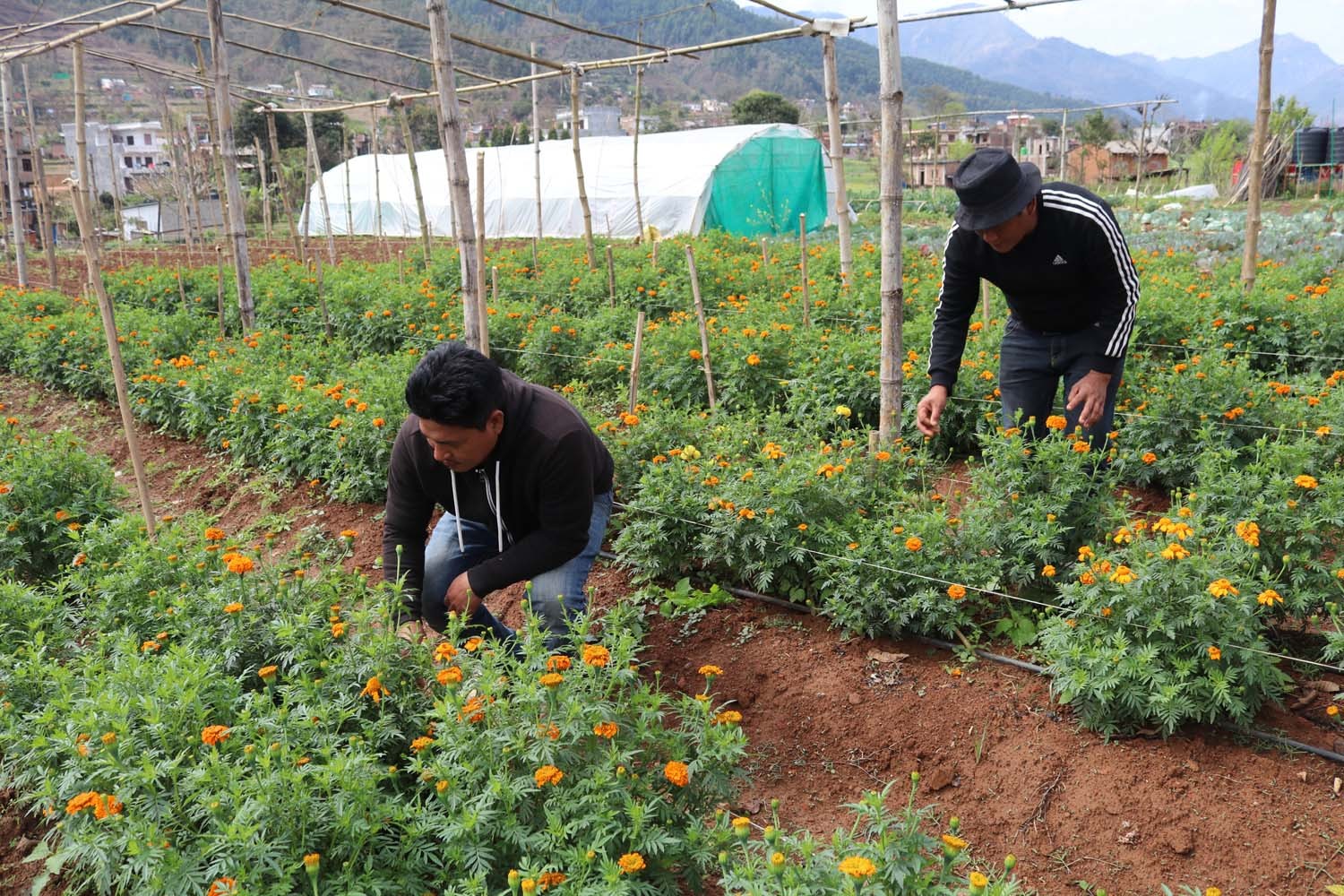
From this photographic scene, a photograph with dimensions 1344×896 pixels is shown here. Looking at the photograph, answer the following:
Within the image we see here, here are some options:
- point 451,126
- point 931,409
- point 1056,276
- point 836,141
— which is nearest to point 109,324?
point 451,126

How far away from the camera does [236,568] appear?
8.61ft

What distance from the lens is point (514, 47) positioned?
4691cm

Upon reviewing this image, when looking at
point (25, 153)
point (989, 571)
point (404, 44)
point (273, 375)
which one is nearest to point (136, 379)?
point (273, 375)

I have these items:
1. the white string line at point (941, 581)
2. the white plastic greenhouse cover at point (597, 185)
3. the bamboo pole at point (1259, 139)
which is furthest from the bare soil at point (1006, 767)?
the white plastic greenhouse cover at point (597, 185)

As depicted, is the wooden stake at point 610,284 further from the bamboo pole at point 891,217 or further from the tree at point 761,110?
the tree at point 761,110

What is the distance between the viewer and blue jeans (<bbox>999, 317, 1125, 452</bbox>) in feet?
11.6

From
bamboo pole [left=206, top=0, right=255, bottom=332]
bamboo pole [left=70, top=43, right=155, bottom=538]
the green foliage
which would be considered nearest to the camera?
bamboo pole [left=70, top=43, right=155, bottom=538]

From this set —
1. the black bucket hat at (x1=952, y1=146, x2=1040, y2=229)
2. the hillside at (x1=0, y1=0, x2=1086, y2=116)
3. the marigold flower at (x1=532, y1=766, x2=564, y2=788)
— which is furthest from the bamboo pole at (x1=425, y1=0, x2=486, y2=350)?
the hillside at (x1=0, y1=0, x2=1086, y2=116)

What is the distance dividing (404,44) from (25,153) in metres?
17.6

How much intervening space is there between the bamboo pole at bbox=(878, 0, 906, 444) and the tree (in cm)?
3491

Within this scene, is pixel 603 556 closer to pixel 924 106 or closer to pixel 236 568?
pixel 236 568

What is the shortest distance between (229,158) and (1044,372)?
255 inches

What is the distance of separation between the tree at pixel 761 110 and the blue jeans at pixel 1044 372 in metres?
35.2

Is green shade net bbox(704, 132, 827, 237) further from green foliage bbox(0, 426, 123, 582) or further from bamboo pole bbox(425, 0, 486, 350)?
green foliage bbox(0, 426, 123, 582)
